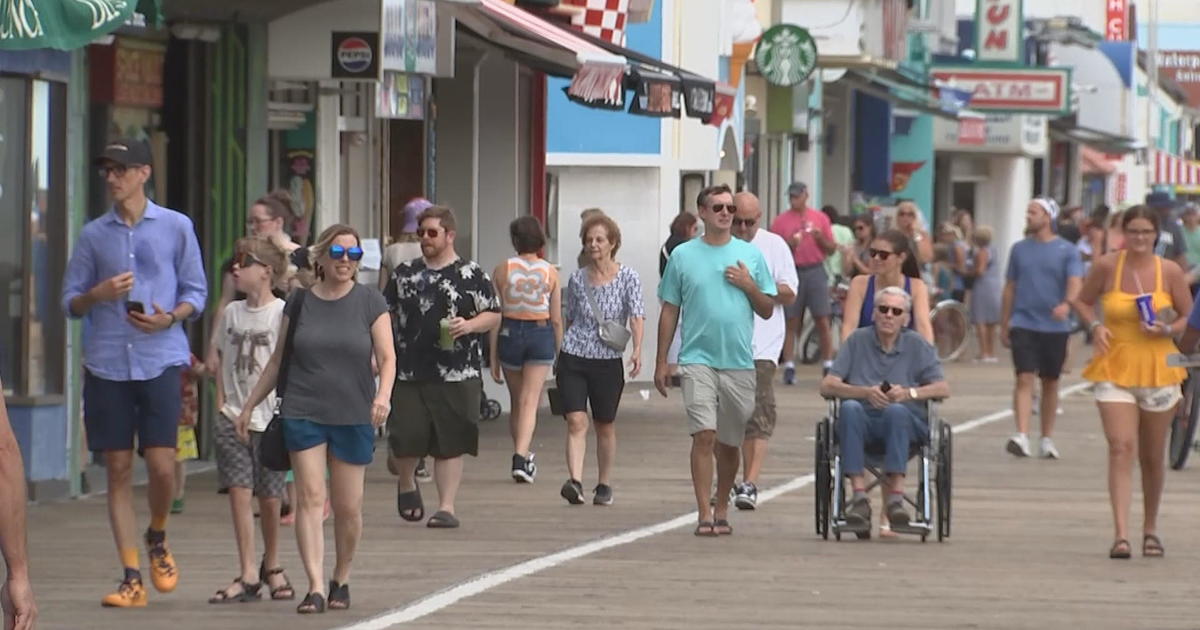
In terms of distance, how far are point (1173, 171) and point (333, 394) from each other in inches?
3125

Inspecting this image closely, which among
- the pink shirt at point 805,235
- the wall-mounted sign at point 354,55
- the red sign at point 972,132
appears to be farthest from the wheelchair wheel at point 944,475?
the red sign at point 972,132

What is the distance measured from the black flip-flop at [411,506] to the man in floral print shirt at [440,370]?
0.04 meters

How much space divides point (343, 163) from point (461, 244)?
10.4 ft

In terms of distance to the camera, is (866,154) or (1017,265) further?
(866,154)

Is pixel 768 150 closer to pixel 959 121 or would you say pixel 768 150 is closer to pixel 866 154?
pixel 866 154

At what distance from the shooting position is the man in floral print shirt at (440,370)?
47.7 feet

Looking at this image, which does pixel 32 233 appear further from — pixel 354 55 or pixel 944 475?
pixel 944 475

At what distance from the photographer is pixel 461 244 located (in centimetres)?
2381

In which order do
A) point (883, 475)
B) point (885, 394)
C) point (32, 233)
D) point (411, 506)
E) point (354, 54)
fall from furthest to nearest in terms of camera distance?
1. point (354, 54)
2. point (32, 233)
3. point (411, 506)
4. point (883, 475)
5. point (885, 394)

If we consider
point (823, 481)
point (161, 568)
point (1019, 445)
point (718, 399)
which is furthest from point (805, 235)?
point (161, 568)

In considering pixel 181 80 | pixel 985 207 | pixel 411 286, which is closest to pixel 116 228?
pixel 411 286

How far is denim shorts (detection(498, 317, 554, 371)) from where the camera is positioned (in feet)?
56.6

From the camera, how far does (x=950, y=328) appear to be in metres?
33.4

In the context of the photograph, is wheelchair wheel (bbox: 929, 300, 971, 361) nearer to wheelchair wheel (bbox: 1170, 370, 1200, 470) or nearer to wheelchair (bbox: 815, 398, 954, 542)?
wheelchair wheel (bbox: 1170, 370, 1200, 470)
